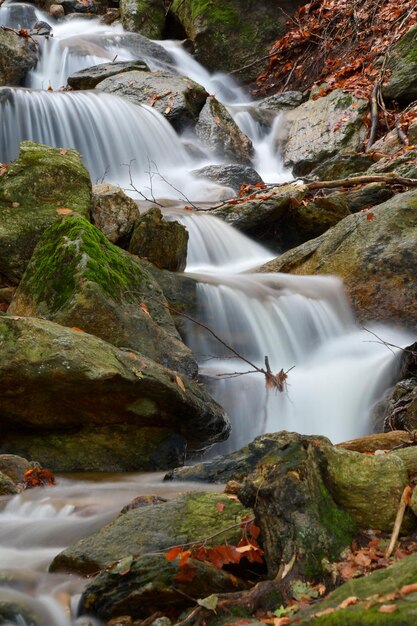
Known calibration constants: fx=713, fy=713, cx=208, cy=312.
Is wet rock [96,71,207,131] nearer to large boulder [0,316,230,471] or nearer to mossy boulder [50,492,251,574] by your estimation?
large boulder [0,316,230,471]

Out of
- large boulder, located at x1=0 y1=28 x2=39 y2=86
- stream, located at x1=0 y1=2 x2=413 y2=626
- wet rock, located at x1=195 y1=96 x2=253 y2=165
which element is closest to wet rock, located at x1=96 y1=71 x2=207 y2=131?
wet rock, located at x1=195 y1=96 x2=253 y2=165

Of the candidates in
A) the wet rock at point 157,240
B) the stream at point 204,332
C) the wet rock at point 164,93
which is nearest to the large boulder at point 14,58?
the stream at point 204,332

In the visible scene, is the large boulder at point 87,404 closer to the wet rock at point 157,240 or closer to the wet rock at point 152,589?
the wet rock at point 152,589

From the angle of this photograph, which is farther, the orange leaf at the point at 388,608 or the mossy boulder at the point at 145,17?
the mossy boulder at the point at 145,17

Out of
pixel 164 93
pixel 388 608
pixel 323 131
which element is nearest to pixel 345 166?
pixel 323 131

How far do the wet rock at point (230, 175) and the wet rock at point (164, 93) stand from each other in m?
1.93

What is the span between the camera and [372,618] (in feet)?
6.31

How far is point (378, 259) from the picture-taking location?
759 cm

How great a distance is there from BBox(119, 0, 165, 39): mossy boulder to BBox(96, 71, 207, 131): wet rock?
5.80 meters

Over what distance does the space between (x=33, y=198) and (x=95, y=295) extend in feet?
6.55

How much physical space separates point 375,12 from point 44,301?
12.6 m

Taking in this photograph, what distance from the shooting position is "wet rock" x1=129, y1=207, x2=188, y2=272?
759 centimetres

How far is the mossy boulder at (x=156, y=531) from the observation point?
3014 millimetres

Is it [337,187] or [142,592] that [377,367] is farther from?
[142,592]
